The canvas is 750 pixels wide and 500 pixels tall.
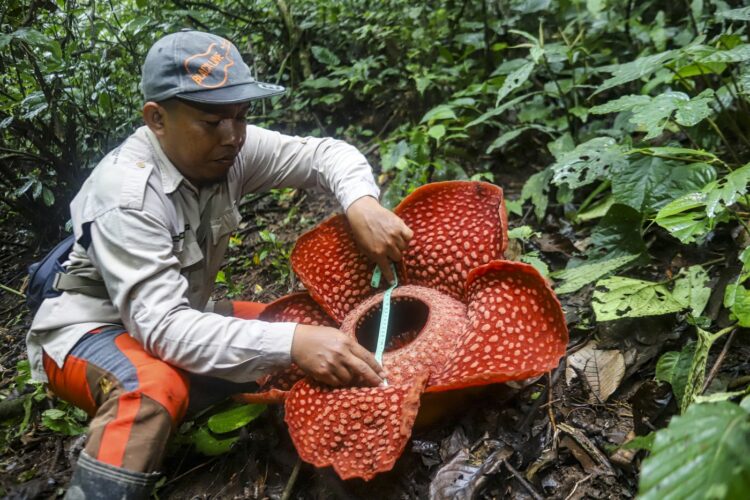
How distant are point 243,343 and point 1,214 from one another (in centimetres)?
353

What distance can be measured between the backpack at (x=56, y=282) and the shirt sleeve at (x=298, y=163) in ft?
2.46

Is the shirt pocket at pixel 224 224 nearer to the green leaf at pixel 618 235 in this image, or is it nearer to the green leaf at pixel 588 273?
the green leaf at pixel 588 273

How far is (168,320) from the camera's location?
6.18ft

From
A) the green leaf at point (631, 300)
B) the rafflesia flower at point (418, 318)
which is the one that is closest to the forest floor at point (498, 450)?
the green leaf at point (631, 300)

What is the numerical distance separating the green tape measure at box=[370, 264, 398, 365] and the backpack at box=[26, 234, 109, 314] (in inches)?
40.1

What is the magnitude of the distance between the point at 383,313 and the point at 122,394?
92 cm

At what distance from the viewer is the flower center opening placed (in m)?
2.25

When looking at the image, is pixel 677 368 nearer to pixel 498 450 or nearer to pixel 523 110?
pixel 498 450

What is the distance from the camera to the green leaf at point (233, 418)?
7.23 ft

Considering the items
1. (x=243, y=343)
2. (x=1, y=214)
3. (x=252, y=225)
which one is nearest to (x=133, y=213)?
(x=243, y=343)

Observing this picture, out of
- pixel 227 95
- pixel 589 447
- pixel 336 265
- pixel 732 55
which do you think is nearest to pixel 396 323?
pixel 336 265

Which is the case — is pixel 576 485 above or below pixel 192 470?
above

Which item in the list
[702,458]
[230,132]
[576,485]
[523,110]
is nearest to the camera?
[702,458]

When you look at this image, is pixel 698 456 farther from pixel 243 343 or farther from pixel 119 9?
pixel 119 9
